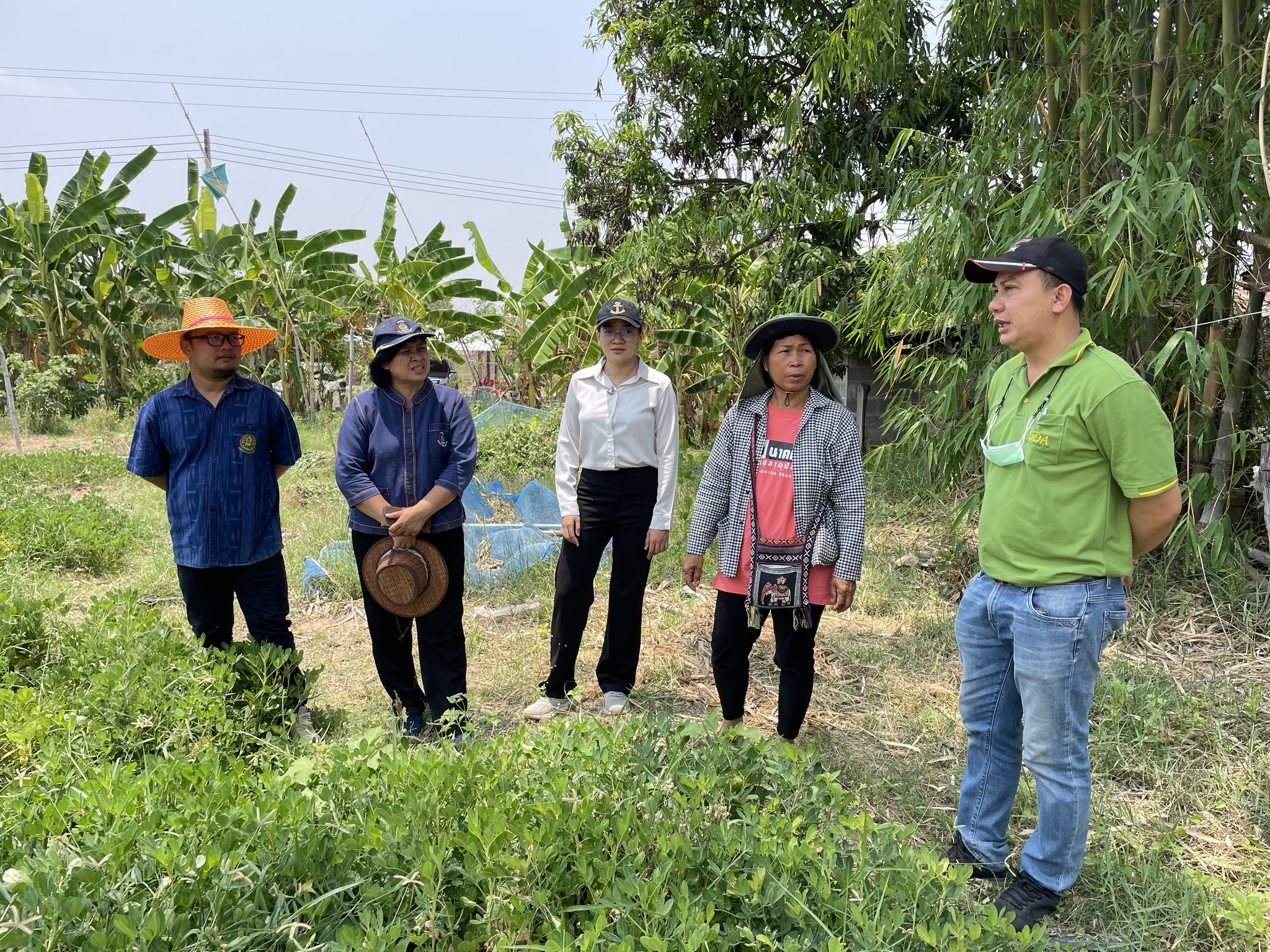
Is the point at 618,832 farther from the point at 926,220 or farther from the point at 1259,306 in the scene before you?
the point at 1259,306

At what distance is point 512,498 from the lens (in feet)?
25.5

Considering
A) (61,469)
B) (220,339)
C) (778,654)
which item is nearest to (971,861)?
(778,654)

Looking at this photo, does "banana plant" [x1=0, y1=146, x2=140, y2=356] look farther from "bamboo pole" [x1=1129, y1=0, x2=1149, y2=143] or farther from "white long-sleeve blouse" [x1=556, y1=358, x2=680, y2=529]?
"bamboo pole" [x1=1129, y1=0, x2=1149, y2=143]

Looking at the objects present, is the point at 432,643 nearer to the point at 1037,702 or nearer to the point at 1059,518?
the point at 1037,702

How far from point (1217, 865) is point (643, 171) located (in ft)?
22.4

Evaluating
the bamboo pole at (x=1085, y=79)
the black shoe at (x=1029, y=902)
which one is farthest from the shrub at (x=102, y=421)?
the black shoe at (x=1029, y=902)

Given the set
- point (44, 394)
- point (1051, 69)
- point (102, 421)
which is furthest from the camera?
point (102, 421)

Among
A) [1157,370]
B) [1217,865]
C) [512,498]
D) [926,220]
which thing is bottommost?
[1217,865]

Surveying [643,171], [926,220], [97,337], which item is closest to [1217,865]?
[926,220]

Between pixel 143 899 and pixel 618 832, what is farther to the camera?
pixel 618 832

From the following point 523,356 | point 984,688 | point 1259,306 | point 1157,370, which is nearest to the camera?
point 984,688

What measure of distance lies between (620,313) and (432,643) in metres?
1.61

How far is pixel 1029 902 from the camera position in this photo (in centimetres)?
234

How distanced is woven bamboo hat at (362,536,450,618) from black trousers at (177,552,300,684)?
0.50 metres
